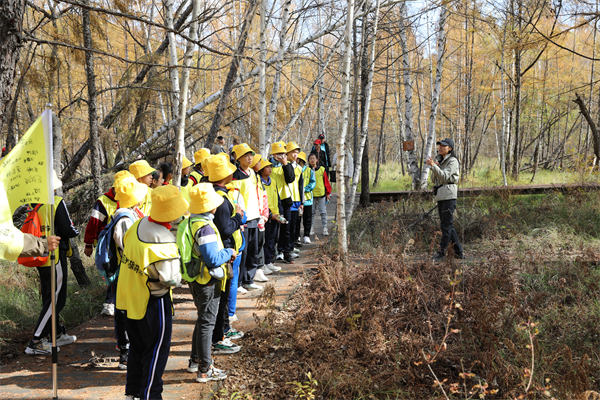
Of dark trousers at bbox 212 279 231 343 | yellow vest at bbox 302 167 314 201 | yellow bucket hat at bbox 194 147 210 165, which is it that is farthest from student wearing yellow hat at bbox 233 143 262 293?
yellow vest at bbox 302 167 314 201

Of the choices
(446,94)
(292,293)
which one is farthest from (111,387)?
(446,94)

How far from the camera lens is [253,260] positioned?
6.05 meters

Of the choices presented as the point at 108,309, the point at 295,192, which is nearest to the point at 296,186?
the point at 295,192

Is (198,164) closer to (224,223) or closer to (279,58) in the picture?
(224,223)

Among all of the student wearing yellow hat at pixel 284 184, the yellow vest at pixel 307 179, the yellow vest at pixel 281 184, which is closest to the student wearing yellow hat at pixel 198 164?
the student wearing yellow hat at pixel 284 184

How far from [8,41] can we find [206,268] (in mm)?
2275

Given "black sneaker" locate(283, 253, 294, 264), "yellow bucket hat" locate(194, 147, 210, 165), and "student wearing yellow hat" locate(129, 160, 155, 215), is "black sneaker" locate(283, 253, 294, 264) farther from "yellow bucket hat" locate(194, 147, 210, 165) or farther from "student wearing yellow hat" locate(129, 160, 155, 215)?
"student wearing yellow hat" locate(129, 160, 155, 215)

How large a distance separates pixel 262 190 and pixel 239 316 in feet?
6.31

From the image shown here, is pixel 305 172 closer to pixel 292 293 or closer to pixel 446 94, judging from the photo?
pixel 292 293

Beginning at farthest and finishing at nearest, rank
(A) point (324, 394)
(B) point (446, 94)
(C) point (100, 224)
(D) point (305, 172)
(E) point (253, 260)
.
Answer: (B) point (446, 94), (D) point (305, 172), (E) point (253, 260), (C) point (100, 224), (A) point (324, 394)

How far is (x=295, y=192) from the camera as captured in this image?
7.72 meters

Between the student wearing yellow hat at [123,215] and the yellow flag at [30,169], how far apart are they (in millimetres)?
631

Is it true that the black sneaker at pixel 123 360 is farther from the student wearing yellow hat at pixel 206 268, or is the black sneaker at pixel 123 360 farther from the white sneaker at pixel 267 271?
the white sneaker at pixel 267 271

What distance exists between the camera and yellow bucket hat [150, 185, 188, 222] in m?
2.96
